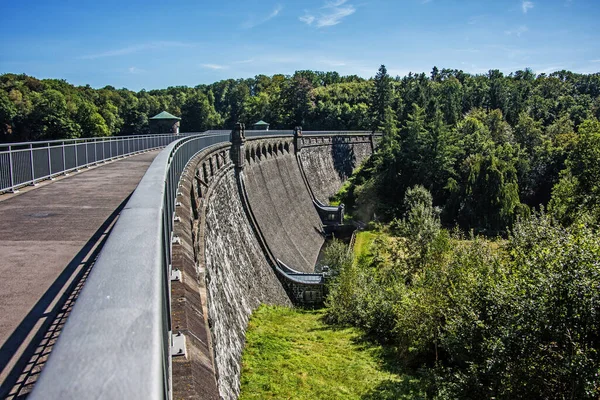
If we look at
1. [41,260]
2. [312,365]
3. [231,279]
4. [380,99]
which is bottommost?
[312,365]

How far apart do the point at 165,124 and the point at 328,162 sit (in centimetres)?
2194

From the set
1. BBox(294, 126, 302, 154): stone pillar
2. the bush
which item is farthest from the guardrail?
BBox(294, 126, 302, 154): stone pillar

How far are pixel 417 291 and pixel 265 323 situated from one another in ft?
23.4

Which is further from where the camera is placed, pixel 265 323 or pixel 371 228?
pixel 371 228

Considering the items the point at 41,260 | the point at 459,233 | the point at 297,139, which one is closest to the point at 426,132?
the point at 297,139

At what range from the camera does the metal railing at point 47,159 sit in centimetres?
1190

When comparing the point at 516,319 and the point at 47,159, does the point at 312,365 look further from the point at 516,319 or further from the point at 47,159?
the point at 47,159

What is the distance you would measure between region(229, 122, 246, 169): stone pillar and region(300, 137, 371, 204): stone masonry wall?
2225 centimetres

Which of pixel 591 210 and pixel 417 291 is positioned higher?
pixel 591 210

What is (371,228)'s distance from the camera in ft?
171

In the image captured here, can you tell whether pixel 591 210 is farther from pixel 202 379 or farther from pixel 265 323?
pixel 202 379

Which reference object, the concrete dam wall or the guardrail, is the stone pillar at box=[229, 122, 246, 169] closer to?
the concrete dam wall

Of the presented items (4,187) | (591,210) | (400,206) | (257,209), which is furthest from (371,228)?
(4,187)

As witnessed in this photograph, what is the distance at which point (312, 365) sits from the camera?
1919cm
